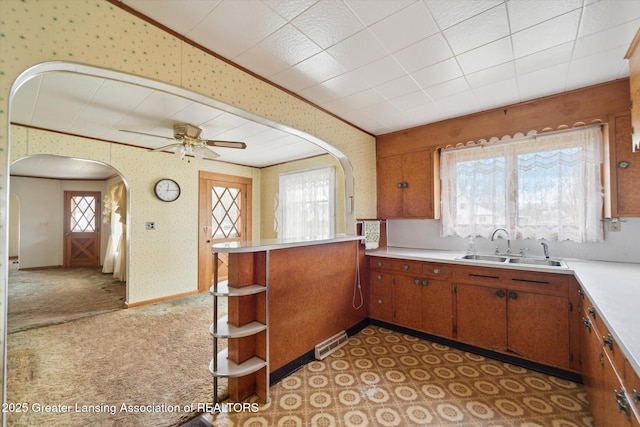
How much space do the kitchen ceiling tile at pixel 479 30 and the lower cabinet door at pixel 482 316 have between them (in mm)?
2076

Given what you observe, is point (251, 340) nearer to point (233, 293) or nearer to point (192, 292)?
point (233, 293)

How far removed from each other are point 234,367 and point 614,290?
2495 mm

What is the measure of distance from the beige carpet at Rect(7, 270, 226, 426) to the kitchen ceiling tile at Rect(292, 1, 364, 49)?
2.67 metres

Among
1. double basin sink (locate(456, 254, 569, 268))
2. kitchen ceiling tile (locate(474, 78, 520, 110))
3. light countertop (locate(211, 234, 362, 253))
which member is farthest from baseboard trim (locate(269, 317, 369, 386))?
kitchen ceiling tile (locate(474, 78, 520, 110))

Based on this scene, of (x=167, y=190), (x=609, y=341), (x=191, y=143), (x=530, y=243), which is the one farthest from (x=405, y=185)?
(x=167, y=190)

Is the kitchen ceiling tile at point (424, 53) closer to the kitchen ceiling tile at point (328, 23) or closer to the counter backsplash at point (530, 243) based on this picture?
the kitchen ceiling tile at point (328, 23)

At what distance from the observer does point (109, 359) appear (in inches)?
99.1

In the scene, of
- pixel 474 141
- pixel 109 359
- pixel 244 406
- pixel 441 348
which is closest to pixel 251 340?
pixel 244 406

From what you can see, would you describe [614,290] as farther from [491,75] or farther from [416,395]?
[491,75]

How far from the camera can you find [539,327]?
2.24 meters

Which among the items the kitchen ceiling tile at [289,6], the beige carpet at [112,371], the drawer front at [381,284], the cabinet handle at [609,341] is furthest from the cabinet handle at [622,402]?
the kitchen ceiling tile at [289,6]

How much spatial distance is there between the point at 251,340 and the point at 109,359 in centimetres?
162

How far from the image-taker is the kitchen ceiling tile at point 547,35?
5.34 ft

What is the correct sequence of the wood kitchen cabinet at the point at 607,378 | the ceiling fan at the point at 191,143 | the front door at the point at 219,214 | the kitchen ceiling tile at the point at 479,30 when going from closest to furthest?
1. the wood kitchen cabinet at the point at 607,378
2. the kitchen ceiling tile at the point at 479,30
3. the ceiling fan at the point at 191,143
4. the front door at the point at 219,214
